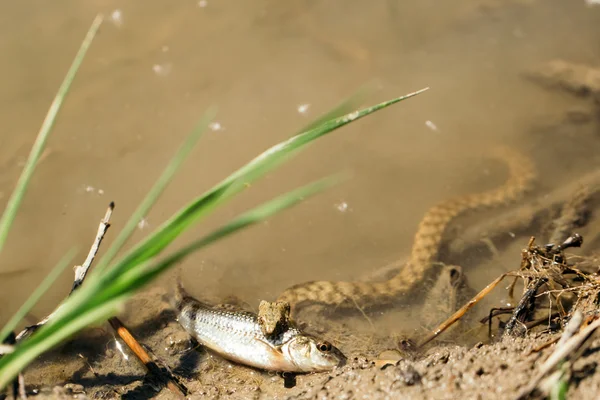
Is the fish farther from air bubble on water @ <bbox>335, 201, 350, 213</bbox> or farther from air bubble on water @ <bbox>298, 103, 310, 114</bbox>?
air bubble on water @ <bbox>298, 103, 310, 114</bbox>

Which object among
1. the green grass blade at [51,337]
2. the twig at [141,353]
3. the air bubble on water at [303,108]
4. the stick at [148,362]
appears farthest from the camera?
the air bubble on water at [303,108]

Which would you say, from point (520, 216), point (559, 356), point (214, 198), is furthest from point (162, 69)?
point (559, 356)

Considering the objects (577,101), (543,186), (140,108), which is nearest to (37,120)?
(140,108)

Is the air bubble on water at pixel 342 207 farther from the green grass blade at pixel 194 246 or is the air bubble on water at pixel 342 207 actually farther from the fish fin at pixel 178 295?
the green grass blade at pixel 194 246

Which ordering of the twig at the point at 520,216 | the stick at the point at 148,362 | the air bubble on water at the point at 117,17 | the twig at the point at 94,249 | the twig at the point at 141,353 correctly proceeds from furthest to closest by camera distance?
the air bubble on water at the point at 117,17 < the twig at the point at 520,216 < the stick at the point at 148,362 < the twig at the point at 141,353 < the twig at the point at 94,249

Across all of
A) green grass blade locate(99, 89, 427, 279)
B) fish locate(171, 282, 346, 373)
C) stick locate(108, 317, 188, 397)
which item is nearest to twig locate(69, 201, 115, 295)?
stick locate(108, 317, 188, 397)

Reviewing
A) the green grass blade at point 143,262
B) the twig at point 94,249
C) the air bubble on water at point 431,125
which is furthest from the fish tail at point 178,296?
the air bubble on water at point 431,125
